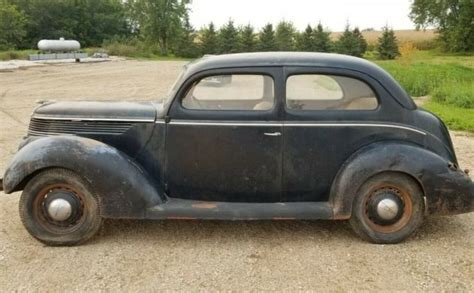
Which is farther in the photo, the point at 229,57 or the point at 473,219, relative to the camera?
the point at 473,219

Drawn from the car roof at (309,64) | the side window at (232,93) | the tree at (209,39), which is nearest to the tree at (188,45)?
the tree at (209,39)

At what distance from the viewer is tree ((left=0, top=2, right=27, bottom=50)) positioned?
51609 mm

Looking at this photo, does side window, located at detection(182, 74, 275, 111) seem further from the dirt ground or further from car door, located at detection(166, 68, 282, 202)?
the dirt ground

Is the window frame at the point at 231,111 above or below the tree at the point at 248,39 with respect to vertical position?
below

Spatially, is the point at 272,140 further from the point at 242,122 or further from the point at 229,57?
the point at 229,57

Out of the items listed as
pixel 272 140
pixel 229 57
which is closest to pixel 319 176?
pixel 272 140

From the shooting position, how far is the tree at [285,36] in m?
51.3

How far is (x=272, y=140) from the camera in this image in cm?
414

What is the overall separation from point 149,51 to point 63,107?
57.1m

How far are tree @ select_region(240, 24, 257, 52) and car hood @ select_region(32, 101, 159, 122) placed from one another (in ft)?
156

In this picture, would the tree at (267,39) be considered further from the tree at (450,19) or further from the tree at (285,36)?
the tree at (450,19)

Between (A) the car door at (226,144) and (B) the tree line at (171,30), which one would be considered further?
(B) the tree line at (171,30)

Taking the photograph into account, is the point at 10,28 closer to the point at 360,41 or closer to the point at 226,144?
the point at 360,41

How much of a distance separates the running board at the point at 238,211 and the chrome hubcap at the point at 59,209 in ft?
2.39
